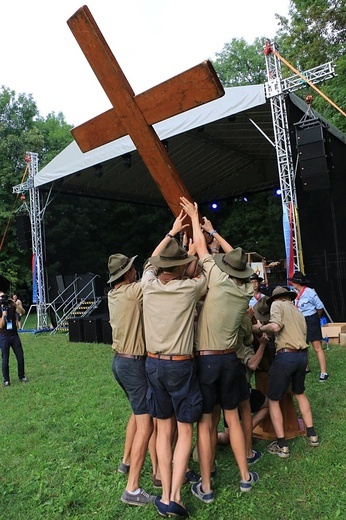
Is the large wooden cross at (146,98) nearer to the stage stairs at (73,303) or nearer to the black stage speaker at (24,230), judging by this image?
the stage stairs at (73,303)

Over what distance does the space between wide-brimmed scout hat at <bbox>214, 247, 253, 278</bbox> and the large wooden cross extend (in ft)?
1.65

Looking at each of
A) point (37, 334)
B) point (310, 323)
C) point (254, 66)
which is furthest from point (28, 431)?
point (254, 66)

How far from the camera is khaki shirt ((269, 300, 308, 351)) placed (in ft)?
12.3

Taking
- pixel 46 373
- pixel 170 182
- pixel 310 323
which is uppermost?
pixel 170 182

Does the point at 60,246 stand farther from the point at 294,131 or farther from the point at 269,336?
the point at 269,336

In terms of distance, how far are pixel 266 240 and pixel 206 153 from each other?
8.27m

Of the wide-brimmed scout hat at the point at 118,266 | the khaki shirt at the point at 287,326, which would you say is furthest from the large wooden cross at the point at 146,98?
the khaki shirt at the point at 287,326

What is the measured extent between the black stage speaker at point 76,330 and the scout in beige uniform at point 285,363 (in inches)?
328

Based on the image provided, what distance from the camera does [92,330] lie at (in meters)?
11.2

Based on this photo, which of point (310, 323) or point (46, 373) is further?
point (46, 373)

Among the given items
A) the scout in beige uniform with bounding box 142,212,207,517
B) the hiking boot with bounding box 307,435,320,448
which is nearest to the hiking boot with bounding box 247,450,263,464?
the hiking boot with bounding box 307,435,320,448

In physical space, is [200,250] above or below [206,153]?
below

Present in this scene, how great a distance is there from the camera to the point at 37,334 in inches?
531

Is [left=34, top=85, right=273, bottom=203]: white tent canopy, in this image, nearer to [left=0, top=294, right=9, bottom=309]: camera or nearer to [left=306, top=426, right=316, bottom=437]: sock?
[left=0, top=294, right=9, bottom=309]: camera
